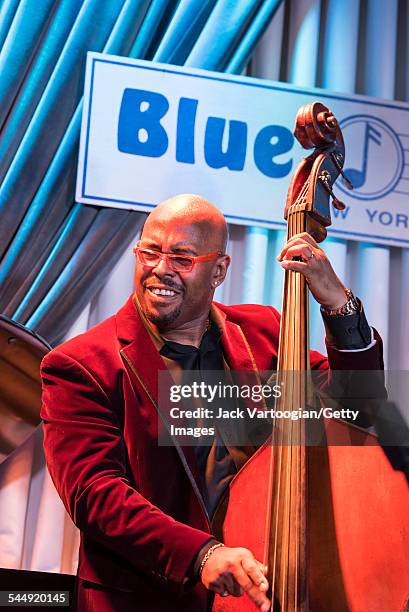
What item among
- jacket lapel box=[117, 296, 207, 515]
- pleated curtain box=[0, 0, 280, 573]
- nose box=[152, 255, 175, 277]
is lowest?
jacket lapel box=[117, 296, 207, 515]

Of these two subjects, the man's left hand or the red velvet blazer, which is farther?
the man's left hand

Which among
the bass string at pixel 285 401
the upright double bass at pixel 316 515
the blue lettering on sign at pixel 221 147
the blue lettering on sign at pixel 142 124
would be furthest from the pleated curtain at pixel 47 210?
the upright double bass at pixel 316 515

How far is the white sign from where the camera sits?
Result: 2703 millimetres

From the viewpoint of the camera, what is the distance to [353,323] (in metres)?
1.71

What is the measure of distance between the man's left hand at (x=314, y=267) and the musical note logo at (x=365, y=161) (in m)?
1.30

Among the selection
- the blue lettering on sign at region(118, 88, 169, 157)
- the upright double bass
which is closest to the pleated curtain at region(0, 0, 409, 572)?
the blue lettering on sign at region(118, 88, 169, 157)

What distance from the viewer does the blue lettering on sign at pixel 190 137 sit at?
108 inches

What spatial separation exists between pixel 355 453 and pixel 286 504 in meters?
0.15

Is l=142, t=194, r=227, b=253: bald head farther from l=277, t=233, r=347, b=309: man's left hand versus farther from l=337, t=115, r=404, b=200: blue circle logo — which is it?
l=337, t=115, r=404, b=200: blue circle logo

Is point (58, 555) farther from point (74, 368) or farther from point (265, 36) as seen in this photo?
point (265, 36)

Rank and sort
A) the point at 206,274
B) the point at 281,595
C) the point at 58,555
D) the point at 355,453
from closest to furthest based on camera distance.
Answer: the point at 281,595 → the point at 355,453 → the point at 206,274 → the point at 58,555

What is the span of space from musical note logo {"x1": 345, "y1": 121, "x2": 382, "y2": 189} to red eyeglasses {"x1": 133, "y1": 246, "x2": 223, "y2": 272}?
1.30 meters

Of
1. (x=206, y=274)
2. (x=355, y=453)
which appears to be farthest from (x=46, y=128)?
(x=355, y=453)

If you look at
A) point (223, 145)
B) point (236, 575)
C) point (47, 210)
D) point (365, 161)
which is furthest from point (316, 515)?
point (365, 161)
